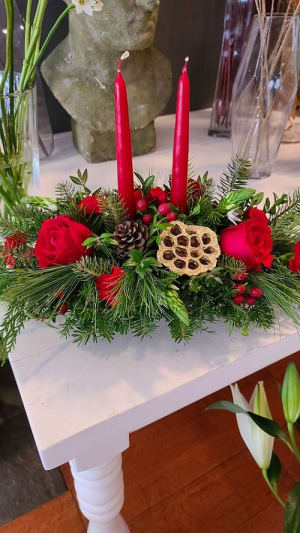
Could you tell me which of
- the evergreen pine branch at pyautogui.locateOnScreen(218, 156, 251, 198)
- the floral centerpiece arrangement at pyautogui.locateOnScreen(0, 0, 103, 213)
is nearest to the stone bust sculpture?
the floral centerpiece arrangement at pyautogui.locateOnScreen(0, 0, 103, 213)

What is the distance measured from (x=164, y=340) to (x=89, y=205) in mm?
157

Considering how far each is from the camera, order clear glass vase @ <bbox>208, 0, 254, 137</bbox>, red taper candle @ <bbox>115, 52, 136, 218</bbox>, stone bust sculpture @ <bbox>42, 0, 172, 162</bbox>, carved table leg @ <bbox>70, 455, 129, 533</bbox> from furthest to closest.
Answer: clear glass vase @ <bbox>208, 0, 254, 137</bbox> < stone bust sculpture @ <bbox>42, 0, 172, 162</bbox> < carved table leg @ <bbox>70, 455, 129, 533</bbox> < red taper candle @ <bbox>115, 52, 136, 218</bbox>

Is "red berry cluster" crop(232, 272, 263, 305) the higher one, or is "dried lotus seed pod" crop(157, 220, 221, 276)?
"dried lotus seed pod" crop(157, 220, 221, 276)

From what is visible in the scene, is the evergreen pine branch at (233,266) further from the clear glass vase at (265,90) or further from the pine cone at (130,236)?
the clear glass vase at (265,90)

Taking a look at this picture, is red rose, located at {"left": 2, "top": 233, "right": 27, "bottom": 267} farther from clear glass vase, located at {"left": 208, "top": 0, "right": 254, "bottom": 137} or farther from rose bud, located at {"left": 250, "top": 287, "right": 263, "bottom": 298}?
clear glass vase, located at {"left": 208, "top": 0, "right": 254, "bottom": 137}

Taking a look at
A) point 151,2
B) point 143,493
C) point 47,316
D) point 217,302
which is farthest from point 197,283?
point 143,493

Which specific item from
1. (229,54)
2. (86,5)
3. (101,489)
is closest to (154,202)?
(86,5)

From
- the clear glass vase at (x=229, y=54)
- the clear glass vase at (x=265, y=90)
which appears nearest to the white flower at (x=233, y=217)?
the clear glass vase at (x=265, y=90)

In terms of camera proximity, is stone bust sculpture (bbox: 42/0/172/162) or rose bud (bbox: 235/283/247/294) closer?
rose bud (bbox: 235/283/247/294)

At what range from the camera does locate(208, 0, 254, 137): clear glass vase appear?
0.77 m

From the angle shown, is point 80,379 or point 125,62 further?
point 125,62

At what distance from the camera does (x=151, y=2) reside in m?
0.58

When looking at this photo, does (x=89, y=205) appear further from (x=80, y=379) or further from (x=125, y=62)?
(x=125, y=62)

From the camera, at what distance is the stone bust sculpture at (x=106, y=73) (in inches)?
23.9
